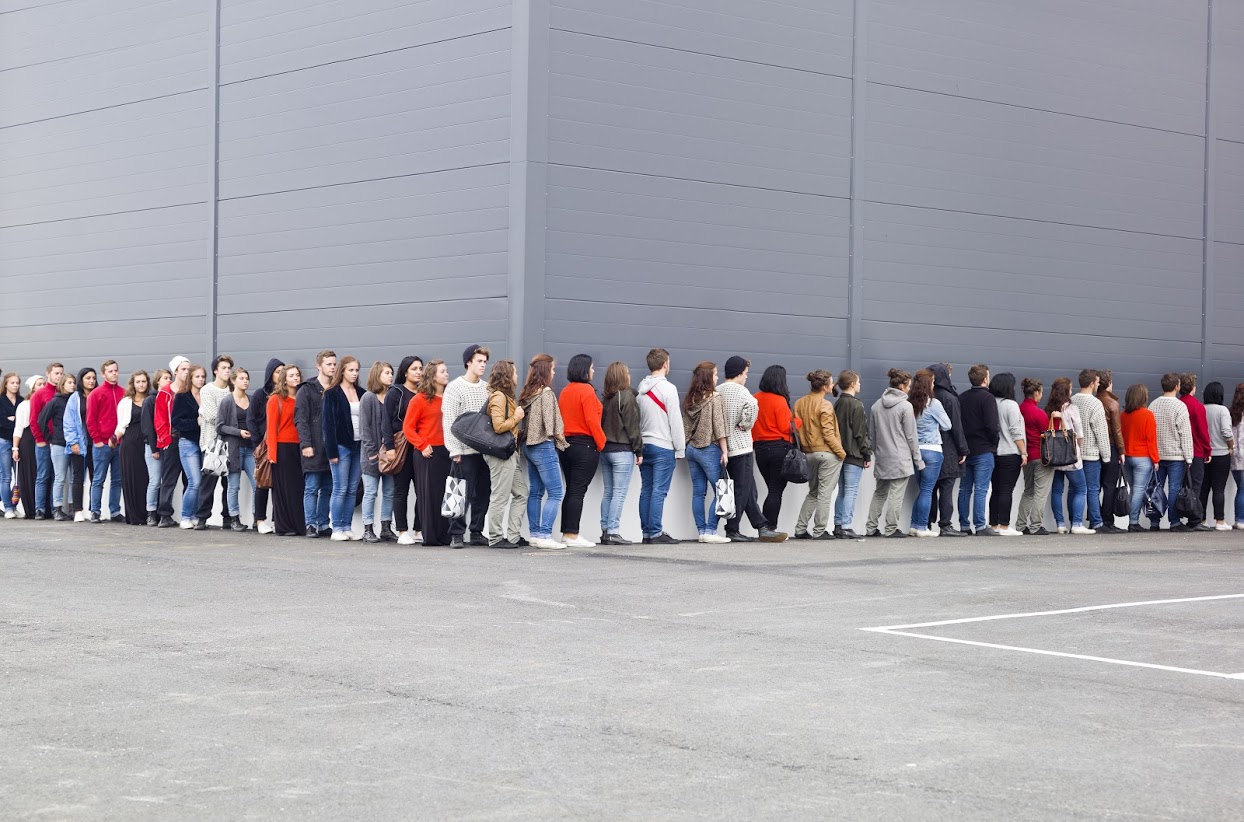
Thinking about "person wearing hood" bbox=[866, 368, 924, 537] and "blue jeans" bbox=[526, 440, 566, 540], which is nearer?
"blue jeans" bbox=[526, 440, 566, 540]

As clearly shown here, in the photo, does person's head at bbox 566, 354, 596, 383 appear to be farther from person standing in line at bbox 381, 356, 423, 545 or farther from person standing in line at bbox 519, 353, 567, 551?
person standing in line at bbox 381, 356, 423, 545

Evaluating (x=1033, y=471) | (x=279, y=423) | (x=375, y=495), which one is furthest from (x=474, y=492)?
(x=1033, y=471)

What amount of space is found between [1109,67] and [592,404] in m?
11.2

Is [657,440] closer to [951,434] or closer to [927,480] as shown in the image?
[927,480]

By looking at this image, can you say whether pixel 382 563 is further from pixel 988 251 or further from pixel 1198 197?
pixel 1198 197

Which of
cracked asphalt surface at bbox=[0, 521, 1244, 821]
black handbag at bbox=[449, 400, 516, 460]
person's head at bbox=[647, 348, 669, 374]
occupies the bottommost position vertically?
cracked asphalt surface at bbox=[0, 521, 1244, 821]

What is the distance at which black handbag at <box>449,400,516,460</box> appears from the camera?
16.1 meters

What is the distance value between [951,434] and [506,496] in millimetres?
6180

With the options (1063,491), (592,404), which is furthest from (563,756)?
(1063,491)

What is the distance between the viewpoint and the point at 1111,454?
844 inches

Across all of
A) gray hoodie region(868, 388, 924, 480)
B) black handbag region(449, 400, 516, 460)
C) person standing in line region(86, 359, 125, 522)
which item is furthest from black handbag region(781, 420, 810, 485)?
person standing in line region(86, 359, 125, 522)

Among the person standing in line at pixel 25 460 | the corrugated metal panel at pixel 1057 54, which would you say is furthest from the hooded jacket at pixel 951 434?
the person standing in line at pixel 25 460

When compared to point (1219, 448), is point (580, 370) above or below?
above

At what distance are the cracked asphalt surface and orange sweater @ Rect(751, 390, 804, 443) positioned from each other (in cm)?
465
